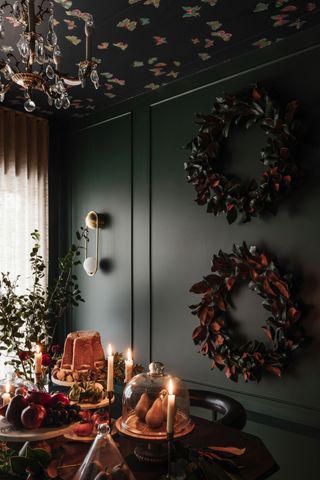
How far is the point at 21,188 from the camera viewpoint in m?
3.57

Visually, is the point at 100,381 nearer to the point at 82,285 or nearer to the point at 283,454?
the point at 283,454

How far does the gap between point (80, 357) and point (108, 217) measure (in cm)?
150

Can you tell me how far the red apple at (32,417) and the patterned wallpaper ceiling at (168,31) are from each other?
5.91 feet

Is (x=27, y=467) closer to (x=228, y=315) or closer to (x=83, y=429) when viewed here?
(x=83, y=429)

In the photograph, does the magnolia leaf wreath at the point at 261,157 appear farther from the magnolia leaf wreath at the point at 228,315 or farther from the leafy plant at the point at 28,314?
the leafy plant at the point at 28,314

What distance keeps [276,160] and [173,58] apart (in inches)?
36.8

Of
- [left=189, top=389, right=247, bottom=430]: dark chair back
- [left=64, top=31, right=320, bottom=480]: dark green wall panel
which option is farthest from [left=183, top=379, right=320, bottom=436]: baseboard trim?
[left=189, top=389, right=247, bottom=430]: dark chair back

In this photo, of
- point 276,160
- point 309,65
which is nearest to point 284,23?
point 309,65

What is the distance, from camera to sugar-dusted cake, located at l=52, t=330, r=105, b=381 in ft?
6.98

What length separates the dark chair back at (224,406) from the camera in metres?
1.74

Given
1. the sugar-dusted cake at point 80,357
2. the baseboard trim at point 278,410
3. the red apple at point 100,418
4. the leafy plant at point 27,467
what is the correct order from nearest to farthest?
1. the leafy plant at point 27,467
2. the red apple at point 100,418
3. the sugar-dusted cake at point 80,357
4. the baseboard trim at point 278,410

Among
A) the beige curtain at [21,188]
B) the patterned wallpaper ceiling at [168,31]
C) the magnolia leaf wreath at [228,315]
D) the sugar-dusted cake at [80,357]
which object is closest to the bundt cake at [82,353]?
the sugar-dusted cake at [80,357]

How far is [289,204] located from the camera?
7.94 feet

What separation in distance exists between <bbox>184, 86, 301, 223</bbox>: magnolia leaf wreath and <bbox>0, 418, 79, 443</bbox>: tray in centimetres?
153
